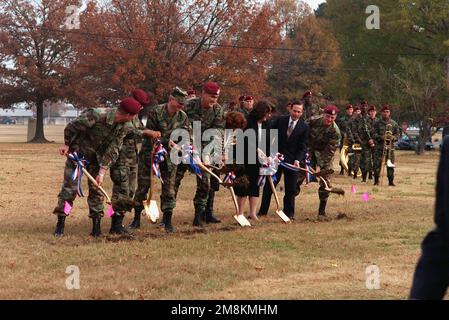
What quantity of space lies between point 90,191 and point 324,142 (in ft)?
14.6

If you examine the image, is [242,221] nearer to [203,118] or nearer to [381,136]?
[203,118]

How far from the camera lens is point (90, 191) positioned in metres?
9.69

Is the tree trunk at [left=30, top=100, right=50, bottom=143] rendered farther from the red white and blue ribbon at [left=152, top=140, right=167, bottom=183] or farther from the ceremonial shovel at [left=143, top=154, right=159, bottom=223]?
the red white and blue ribbon at [left=152, top=140, right=167, bottom=183]

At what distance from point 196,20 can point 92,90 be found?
29.1 ft

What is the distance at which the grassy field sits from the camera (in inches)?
263

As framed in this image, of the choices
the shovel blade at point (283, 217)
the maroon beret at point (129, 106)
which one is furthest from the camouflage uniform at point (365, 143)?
the maroon beret at point (129, 106)

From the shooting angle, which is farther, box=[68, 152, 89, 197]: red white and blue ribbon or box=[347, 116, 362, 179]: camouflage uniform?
box=[347, 116, 362, 179]: camouflage uniform

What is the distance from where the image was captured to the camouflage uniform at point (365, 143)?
19.5 metres

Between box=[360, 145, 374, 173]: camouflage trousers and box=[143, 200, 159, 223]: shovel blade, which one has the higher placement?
box=[360, 145, 374, 173]: camouflage trousers

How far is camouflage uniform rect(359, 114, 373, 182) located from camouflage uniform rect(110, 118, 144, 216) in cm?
1046

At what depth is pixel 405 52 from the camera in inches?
2093

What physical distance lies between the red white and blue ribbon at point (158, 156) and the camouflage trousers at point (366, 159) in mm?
10390

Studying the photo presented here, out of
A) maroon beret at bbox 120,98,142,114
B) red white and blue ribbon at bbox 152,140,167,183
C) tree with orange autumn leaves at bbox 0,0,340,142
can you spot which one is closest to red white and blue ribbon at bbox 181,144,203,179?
red white and blue ribbon at bbox 152,140,167,183

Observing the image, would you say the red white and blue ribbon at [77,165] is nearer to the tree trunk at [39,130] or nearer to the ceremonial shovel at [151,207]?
the ceremonial shovel at [151,207]
